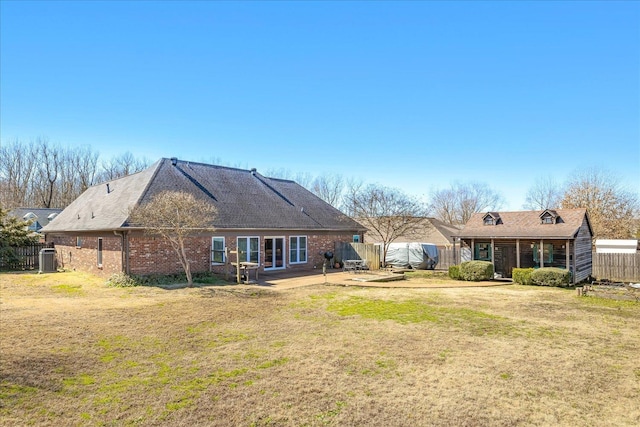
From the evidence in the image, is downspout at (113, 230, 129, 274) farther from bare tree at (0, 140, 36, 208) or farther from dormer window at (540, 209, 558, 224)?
bare tree at (0, 140, 36, 208)

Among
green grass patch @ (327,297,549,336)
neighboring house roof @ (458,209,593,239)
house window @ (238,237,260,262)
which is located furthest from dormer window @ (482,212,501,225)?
house window @ (238,237,260,262)

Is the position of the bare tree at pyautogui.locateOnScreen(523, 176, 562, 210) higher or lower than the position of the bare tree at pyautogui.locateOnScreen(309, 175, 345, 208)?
lower

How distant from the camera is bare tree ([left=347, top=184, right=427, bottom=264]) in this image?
24000mm

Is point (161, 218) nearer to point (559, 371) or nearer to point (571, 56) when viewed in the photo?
point (559, 371)

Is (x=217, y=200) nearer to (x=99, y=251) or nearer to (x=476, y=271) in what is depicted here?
(x=99, y=251)

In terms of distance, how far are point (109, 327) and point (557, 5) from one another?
1465cm

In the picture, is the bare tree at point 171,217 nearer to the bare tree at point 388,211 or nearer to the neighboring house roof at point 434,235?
the bare tree at point 388,211

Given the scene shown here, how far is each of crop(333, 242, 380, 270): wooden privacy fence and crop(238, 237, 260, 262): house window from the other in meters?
5.76

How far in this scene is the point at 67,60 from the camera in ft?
43.2

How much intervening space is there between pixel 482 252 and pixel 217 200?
15.0m

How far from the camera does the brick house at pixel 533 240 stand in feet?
60.3

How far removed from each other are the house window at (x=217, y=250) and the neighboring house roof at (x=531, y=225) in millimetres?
12639

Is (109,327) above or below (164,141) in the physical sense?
below

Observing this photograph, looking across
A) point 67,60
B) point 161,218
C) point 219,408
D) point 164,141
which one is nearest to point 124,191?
point 161,218
